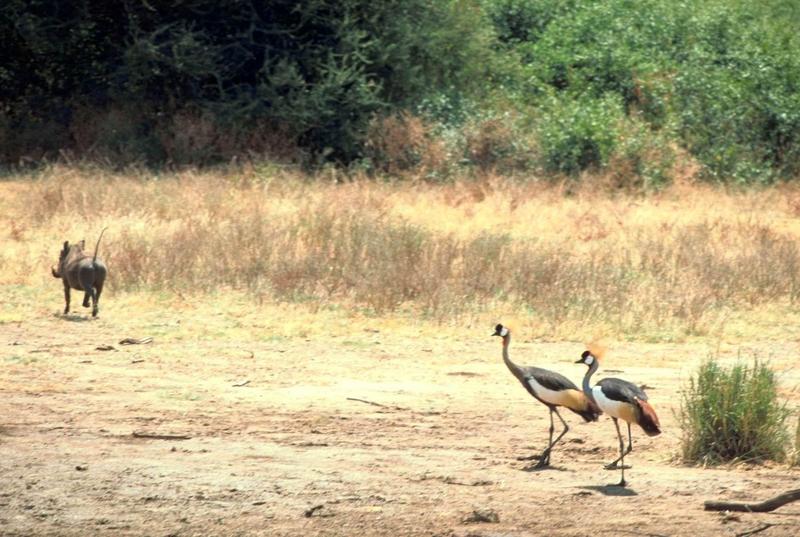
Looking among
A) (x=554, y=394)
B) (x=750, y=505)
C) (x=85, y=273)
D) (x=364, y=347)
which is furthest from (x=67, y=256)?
(x=750, y=505)

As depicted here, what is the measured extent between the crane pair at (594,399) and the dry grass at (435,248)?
425 cm

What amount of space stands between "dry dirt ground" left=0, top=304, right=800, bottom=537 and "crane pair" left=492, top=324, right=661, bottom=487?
0.77 ft

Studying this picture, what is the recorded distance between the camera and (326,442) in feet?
26.9

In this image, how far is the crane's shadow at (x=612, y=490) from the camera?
7086 mm

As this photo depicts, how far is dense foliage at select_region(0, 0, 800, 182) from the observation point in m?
22.7

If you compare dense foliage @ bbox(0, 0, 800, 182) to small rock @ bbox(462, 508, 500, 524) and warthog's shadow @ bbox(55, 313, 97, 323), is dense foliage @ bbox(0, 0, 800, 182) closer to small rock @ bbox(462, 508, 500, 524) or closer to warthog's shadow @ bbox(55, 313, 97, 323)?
warthog's shadow @ bbox(55, 313, 97, 323)

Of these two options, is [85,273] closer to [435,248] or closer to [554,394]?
[435,248]

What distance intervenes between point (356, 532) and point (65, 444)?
7.83 ft

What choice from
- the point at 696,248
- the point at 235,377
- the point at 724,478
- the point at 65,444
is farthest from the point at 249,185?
the point at 724,478

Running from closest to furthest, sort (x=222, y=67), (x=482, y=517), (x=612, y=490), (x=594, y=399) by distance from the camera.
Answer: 1. (x=482, y=517)
2. (x=612, y=490)
3. (x=594, y=399)
4. (x=222, y=67)

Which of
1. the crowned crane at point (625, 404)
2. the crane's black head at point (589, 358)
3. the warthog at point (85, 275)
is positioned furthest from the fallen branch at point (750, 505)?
the warthog at point (85, 275)

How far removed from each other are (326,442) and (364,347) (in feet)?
10.4

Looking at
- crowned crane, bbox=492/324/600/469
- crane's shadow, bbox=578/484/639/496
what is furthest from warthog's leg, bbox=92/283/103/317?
crane's shadow, bbox=578/484/639/496

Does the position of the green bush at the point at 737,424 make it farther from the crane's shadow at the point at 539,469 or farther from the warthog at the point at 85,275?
the warthog at the point at 85,275
